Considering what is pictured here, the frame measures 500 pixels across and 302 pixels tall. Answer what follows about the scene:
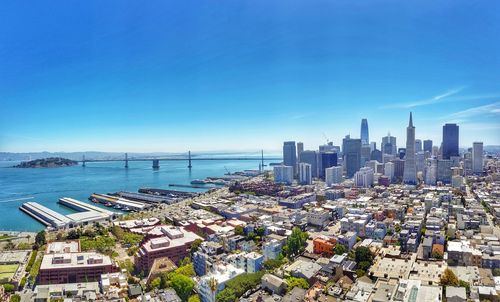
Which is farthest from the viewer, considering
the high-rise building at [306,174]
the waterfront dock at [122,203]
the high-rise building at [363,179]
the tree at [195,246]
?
the high-rise building at [306,174]

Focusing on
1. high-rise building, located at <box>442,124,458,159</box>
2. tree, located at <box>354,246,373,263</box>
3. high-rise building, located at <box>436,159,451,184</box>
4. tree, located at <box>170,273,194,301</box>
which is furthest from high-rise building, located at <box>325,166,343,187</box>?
tree, located at <box>170,273,194,301</box>

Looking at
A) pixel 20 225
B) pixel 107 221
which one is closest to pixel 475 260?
pixel 107 221

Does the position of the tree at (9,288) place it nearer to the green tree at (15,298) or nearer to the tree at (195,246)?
the green tree at (15,298)

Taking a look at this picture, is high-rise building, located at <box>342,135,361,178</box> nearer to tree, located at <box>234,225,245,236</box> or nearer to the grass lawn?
tree, located at <box>234,225,245,236</box>

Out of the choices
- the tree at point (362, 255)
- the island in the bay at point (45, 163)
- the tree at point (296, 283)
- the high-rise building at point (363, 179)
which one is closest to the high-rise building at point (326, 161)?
the high-rise building at point (363, 179)

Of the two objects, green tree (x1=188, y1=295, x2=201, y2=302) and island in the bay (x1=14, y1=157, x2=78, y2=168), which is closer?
green tree (x1=188, y1=295, x2=201, y2=302)

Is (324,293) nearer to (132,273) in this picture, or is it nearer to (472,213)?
(132,273)
